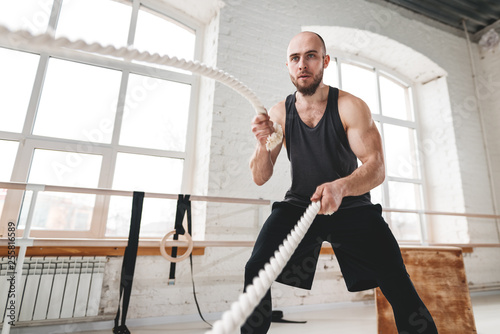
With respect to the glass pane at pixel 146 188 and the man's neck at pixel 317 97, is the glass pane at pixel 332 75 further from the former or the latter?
the man's neck at pixel 317 97

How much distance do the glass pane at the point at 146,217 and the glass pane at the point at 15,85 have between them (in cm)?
102

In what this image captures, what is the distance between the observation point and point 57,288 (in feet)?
6.24

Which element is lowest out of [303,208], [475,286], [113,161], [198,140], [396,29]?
[475,286]

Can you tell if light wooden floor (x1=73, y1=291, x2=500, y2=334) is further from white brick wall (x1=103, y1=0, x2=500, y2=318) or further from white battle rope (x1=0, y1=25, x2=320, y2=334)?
white battle rope (x1=0, y1=25, x2=320, y2=334)

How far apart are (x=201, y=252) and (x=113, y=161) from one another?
44.9 inches

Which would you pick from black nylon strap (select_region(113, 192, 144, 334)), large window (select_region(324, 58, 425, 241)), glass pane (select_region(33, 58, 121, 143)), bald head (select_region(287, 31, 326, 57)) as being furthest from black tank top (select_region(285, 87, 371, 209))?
large window (select_region(324, 58, 425, 241))

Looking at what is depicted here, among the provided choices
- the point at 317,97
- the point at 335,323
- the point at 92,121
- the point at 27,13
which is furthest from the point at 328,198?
the point at 27,13

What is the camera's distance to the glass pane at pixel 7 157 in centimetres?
230

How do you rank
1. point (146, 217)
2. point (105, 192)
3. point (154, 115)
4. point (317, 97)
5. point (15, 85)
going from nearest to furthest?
point (317, 97) → point (105, 192) → point (15, 85) → point (146, 217) → point (154, 115)

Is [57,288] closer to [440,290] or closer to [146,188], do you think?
[146,188]

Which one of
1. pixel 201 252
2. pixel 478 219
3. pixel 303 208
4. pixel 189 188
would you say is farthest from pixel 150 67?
pixel 478 219

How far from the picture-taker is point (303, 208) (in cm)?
125

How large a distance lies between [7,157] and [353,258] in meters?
2.68

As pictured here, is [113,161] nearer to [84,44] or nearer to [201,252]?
[201,252]
